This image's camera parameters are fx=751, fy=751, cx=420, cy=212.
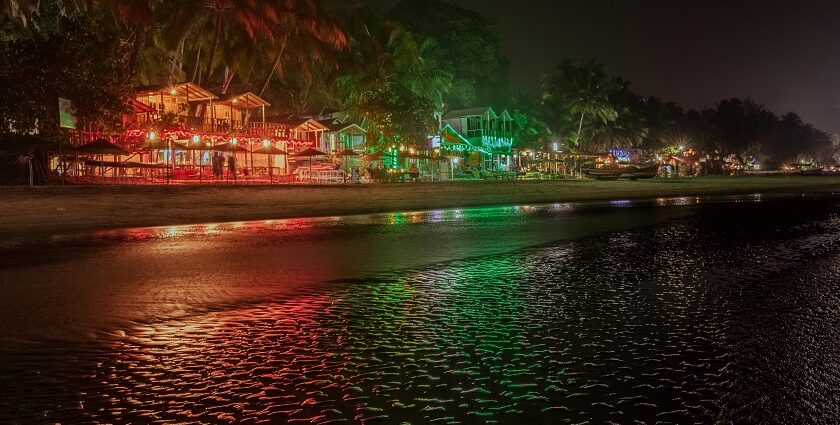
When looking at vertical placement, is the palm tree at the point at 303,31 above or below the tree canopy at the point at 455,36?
below

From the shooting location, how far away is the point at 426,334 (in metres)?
5.82

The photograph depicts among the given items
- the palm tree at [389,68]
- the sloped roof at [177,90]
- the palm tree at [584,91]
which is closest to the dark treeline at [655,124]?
the palm tree at [584,91]

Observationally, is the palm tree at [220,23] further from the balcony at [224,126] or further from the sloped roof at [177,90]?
the balcony at [224,126]

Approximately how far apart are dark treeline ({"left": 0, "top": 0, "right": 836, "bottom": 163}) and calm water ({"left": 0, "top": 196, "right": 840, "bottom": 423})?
25621mm

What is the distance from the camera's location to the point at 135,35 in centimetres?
4306

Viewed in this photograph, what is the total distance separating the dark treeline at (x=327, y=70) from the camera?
34.4 metres

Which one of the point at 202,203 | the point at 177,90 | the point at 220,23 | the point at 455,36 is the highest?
the point at 455,36

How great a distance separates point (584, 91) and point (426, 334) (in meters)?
79.9

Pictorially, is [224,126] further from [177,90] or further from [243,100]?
[243,100]

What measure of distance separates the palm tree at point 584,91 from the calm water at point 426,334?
71.7 meters

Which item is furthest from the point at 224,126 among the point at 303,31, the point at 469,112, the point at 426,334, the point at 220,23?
the point at 426,334

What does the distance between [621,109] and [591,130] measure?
5.45m

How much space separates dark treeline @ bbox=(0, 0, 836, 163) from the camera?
34.4 meters

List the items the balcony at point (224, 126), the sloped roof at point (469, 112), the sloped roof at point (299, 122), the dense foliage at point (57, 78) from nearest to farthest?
the dense foliage at point (57, 78)
the balcony at point (224, 126)
the sloped roof at point (299, 122)
the sloped roof at point (469, 112)
